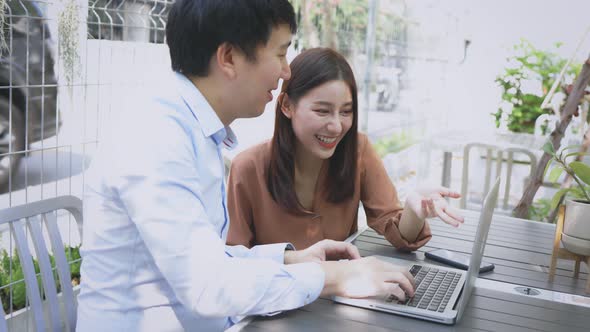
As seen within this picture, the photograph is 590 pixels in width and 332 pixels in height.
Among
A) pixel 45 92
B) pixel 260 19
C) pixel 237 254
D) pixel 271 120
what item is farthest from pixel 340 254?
pixel 271 120

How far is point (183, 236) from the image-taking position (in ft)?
3.30

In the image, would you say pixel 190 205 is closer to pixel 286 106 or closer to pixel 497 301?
pixel 497 301

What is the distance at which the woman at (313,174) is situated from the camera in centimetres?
189

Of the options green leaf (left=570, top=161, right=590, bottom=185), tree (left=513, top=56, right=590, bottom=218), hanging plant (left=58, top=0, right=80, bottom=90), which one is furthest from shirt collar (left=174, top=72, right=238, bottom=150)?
tree (left=513, top=56, right=590, bottom=218)

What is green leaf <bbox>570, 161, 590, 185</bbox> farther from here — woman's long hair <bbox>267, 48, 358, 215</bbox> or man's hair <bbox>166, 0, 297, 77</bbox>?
man's hair <bbox>166, 0, 297, 77</bbox>

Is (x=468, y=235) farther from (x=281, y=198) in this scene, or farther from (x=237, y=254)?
(x=237, y=254)

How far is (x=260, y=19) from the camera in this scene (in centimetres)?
119

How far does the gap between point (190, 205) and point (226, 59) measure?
0.31 m

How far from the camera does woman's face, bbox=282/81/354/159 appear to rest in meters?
1.87

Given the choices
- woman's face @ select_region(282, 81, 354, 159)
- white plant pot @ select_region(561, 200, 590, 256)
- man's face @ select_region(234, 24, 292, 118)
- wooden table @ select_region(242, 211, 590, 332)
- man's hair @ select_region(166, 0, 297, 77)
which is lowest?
wooden table @ select_region(242, 211, 590, 332)

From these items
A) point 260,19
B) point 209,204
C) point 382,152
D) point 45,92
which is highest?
point 260,19

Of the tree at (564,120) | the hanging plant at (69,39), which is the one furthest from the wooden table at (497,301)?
the hanging plant at (69,39)

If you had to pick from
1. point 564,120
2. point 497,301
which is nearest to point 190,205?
point 497,301

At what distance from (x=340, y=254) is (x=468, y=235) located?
672 millimetres
